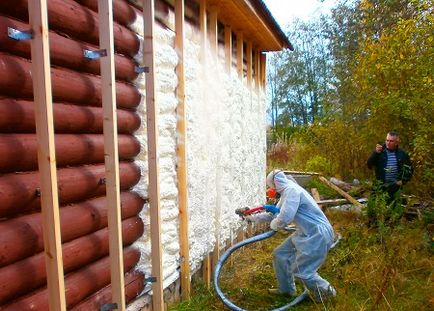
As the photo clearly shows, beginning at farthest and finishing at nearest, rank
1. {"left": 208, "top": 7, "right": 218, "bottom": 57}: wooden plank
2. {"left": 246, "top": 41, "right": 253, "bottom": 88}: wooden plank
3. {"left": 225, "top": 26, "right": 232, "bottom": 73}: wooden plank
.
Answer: {"left": 246, "top": 41, "right": 253, "bottom": 88}: wooden plank → {"left": 225, "top": 26, "right": 232, "bottom": 73}: wooden plank → {"left": 208, "top": 7, "right": 218, "bottom": 57}: wooden plank

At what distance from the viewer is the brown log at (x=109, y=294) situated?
109 inches

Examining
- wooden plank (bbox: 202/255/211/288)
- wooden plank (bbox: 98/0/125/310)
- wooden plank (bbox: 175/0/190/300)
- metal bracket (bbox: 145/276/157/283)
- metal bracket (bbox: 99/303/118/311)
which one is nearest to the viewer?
wooden plank (bbox: 98/0/125/310)

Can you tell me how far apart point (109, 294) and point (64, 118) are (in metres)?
1.36

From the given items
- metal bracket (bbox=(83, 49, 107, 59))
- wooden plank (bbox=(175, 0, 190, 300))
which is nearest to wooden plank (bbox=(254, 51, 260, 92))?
wooden plank (bbox=(175, 0, 190, 300))

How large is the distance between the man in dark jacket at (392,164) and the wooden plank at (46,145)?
228 inches

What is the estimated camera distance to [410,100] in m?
7.52

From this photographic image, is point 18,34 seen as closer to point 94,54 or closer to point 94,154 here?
point 94,54

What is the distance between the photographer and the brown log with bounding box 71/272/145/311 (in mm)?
2768

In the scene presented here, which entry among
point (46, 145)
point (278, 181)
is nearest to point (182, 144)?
point (278, 181)

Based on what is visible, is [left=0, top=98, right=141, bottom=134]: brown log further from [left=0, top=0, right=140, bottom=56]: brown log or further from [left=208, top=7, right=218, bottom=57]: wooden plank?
[left=208, top=7, right=218, bottom=57]: wooden plank

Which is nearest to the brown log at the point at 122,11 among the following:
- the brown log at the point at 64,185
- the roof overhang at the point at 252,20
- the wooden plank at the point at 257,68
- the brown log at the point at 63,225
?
the brown log at the point at 64,185

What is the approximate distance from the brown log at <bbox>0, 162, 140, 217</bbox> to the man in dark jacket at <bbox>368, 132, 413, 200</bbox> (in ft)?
16.0

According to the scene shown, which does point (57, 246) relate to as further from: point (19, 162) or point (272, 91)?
point (272, 91)

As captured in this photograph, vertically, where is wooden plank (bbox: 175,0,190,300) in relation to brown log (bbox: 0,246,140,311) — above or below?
above
